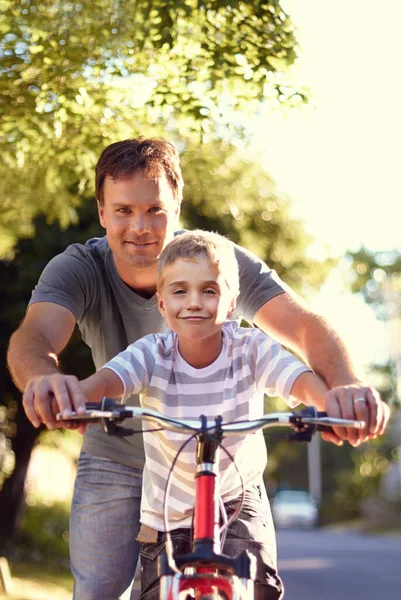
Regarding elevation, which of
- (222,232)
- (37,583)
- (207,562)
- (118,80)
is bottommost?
(207,562)

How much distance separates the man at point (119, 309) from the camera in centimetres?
371

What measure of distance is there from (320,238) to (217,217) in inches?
74.1

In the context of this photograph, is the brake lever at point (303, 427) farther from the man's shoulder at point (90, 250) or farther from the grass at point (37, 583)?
the grass at point (37, 583)

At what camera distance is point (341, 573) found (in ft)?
56.9

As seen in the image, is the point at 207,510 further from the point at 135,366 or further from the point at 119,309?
the point at 119,309

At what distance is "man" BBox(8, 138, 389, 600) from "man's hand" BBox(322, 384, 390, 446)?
0.60m

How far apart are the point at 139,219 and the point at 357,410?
1.30 metres

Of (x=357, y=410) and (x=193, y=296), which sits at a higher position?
(x=193, y=296)

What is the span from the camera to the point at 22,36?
23.3 ft

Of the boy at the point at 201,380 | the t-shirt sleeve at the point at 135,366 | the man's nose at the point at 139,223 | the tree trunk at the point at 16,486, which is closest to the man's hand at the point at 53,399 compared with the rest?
the boy at the point at 201,380

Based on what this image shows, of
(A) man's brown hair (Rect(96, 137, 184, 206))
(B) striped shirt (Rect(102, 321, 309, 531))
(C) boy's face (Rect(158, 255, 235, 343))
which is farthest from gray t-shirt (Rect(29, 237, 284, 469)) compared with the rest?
(C) boy's face (Rect(158, 255, 235, 343))

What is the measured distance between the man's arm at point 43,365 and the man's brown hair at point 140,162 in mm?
552

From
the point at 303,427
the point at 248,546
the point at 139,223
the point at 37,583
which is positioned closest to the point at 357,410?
the point at 303,427

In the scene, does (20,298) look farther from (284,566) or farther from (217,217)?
(284,566)
